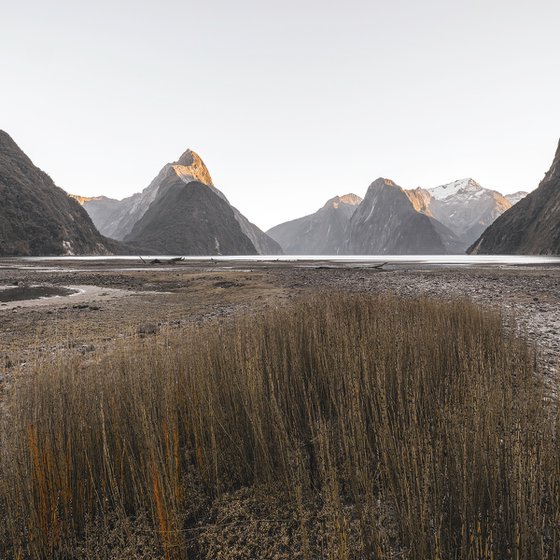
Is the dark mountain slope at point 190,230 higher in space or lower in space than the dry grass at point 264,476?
higher

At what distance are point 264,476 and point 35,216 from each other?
376ft

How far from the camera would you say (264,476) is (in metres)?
2.69

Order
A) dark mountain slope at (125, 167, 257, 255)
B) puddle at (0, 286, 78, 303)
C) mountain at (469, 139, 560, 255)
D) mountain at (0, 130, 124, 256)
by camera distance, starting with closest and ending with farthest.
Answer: puddle at (0, 286, 78, 303) → mountain at (469, 139, 560, 255) → mountain at (0, 130, 124, 256) → dark mountain slope at (125, 167, 257, 255)

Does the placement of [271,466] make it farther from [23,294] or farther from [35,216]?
[35,216]

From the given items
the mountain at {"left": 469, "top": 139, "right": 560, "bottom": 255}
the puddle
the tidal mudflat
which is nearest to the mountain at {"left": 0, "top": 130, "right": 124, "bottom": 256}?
the puddle

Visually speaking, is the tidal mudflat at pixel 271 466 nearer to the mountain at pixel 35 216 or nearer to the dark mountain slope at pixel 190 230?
the mountain at pixel 35 216

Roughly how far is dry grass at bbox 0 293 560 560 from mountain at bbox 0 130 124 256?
102454mm

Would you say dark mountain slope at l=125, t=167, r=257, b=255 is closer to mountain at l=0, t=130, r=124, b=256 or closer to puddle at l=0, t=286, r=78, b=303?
mountain at l=0, t=130, r=124, b=256

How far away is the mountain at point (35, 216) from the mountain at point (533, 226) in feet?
398

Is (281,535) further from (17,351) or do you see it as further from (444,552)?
(17,351)

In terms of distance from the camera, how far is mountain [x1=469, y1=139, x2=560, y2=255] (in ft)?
271

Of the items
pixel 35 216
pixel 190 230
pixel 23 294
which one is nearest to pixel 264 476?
pixel 23 294

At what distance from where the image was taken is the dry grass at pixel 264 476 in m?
1.86

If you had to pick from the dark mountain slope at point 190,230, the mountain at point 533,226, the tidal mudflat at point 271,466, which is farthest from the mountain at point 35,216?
the mountain at point 533,226
